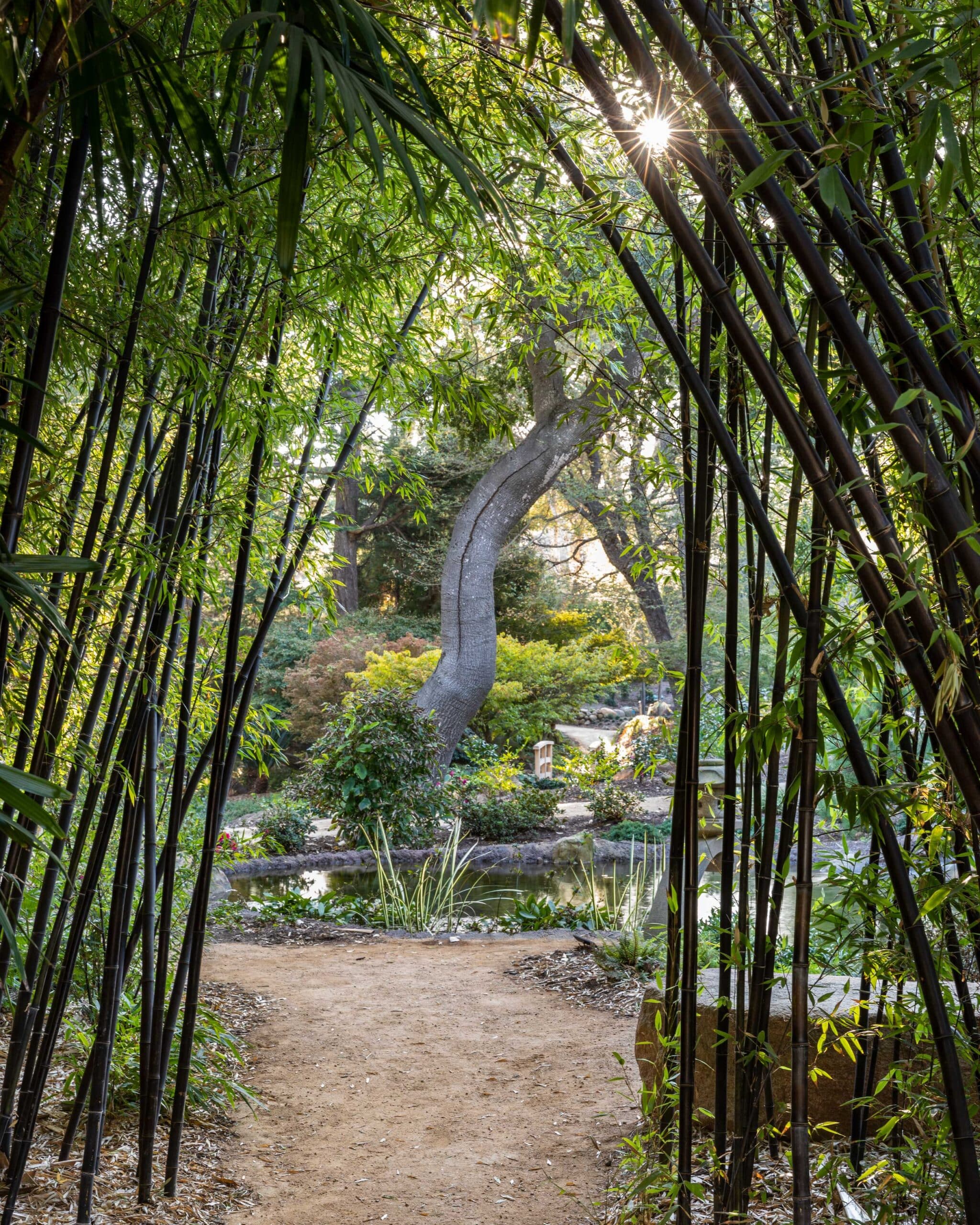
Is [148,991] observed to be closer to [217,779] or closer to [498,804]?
[217,779]

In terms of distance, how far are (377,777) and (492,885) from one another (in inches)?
52.8

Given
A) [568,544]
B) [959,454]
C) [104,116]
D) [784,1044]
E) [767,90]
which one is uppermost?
[568,544]

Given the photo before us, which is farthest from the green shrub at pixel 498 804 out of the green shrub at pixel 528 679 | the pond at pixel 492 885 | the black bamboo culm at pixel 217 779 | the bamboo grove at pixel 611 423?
the black bamboo culm at pixel 217 779

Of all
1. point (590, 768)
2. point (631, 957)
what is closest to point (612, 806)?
point (590, 768)

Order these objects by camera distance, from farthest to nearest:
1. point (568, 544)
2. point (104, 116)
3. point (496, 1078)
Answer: point (568, 544), point (496, 1078), point (104, 116)

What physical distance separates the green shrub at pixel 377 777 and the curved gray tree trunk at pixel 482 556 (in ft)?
5.12

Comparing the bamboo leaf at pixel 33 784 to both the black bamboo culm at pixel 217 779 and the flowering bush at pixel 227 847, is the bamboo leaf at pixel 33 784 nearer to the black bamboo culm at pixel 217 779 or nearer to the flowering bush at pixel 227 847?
the black bamboo culm at pixel 217 779

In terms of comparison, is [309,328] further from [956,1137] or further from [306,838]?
[306,838]

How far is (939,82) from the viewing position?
0.84m

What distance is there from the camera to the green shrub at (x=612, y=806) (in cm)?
864

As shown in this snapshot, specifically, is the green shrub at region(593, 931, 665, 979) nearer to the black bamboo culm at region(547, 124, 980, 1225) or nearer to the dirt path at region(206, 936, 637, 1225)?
Answer: the dirt path at region(206, 936, 637, 1225)

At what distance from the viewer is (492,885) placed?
6750 millimetres

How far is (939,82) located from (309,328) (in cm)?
183

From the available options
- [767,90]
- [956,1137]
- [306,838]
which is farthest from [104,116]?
[306,838]
